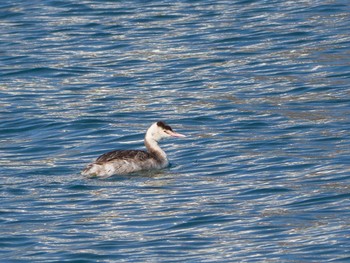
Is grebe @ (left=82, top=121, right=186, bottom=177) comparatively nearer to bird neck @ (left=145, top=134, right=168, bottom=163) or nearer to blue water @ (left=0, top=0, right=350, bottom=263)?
bird neck @ (left=145, top=134, right=168, bottom=163)

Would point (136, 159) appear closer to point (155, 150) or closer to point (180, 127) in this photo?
point (155, 150)

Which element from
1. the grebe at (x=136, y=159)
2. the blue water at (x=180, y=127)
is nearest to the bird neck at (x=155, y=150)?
the grebe at (x=136, y=159)

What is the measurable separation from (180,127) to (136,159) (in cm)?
271

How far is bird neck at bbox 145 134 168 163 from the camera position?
17844 millimetres

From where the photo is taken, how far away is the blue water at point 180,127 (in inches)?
556

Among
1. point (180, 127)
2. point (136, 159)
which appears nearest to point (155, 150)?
point (136, 159)

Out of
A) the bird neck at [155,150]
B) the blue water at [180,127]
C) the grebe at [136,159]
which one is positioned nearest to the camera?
the blue water at [180,127]

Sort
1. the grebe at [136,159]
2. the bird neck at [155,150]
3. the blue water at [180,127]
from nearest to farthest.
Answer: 1. the blue water at [180,127]
2. the grebe at [136,159]
3. the bird neck at [155,150]

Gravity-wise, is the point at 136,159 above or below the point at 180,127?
above

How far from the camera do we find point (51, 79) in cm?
2402

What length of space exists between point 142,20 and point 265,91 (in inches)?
278

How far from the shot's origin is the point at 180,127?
2023 cm

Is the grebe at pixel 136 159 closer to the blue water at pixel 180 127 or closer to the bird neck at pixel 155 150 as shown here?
the bird neck at pixel 155 150

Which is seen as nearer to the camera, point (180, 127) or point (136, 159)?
point (136, 159)
